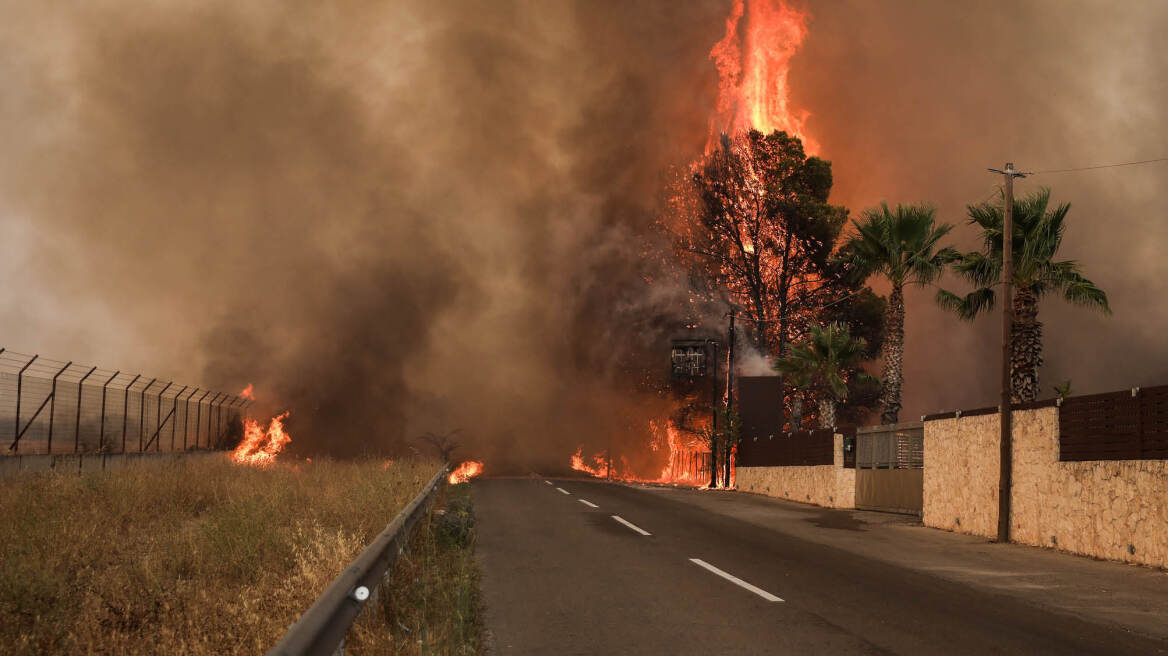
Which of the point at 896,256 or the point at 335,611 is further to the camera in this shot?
the point at 896,256

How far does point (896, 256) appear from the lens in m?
29.5

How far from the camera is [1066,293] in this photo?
22438mm

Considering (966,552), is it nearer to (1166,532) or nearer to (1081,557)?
(1081,557)

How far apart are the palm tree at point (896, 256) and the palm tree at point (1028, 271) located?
431 cm

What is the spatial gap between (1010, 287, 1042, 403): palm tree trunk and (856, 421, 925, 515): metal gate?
9.48 feet

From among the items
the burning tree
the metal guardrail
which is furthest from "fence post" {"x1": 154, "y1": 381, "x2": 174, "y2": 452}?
the burning tree

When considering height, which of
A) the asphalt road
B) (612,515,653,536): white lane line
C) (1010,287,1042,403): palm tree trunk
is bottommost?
(612,515,653,536): white lane line

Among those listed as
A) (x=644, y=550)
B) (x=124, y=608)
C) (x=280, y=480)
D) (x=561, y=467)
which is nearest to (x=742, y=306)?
(x=561, y=467)

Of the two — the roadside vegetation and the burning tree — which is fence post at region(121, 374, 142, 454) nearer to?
the roadside vegetation

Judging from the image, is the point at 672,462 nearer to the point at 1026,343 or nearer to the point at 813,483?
the point at 813,483

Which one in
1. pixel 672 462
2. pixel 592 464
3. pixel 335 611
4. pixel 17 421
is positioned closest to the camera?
pixel 335 611

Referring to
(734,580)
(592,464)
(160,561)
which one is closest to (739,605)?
(734,580)

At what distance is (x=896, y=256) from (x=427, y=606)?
2456cm

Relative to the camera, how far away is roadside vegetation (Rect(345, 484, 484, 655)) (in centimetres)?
632
